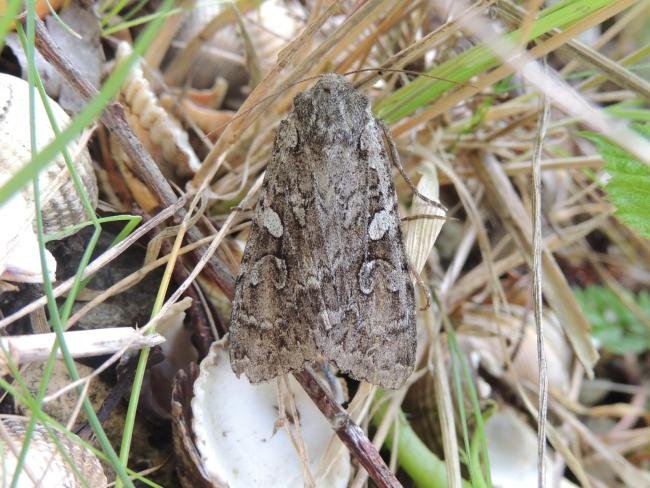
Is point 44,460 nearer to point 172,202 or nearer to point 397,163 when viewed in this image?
point 172,202

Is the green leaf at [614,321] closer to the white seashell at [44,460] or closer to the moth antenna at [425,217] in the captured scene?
the moth antenna at [425,217]

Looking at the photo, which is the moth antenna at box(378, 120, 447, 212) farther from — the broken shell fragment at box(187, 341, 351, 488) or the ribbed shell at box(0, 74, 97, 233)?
the ribbed shell at box(0, 74, 97, 233)

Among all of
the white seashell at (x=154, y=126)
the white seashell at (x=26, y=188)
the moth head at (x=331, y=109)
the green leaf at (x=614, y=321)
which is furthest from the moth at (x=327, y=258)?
the green leaf at (x=614, y=321)

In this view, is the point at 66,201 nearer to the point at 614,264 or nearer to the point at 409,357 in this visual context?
the point at 409,357

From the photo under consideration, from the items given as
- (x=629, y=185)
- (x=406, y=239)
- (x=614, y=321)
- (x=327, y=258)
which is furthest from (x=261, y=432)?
(x=614, y=321)

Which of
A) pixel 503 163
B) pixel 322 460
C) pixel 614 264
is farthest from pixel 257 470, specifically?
pixel 614 264

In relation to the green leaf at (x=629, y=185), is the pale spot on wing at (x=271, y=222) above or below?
below

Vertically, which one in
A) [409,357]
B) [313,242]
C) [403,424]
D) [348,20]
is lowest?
[403,424]
